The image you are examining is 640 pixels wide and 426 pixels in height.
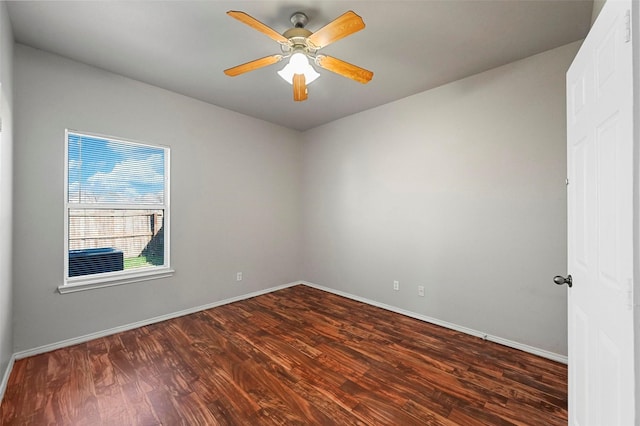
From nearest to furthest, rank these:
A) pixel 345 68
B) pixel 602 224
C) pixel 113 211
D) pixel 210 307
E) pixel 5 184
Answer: pixel 602 224 → pixel 5 184 → pixel 345 68 → pixel 113 211 → pixel 210 307

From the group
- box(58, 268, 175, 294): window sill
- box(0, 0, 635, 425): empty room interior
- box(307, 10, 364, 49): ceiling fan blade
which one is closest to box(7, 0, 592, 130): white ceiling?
box(0, 0, 635, 425): empty room interior

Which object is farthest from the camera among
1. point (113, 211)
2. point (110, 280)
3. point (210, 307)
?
point (210, 307)

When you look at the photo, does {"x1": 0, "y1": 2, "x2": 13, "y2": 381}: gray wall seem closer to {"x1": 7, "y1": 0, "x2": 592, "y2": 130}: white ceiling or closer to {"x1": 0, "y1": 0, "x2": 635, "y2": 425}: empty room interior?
{"x1": 0, "y1": 0, "x2": 635, "y2": 425}: empty room interior

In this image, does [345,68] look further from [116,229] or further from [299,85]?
[116,229]

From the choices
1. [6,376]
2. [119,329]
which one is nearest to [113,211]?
[119,329]

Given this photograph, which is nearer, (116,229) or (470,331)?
(470,331)

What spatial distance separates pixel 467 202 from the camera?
9.46 feet

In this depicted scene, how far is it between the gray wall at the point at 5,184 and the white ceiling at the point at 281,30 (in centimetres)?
26

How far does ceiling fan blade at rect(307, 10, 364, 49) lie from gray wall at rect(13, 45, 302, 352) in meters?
2.28

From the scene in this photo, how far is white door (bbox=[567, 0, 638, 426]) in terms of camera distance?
890 millimetres

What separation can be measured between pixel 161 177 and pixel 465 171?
3525 millimetres

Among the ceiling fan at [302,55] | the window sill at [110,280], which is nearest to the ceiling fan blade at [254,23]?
the ceiling fan at [302,55]

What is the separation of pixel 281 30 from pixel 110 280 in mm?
2961

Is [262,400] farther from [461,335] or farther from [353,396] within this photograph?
[461,335]
